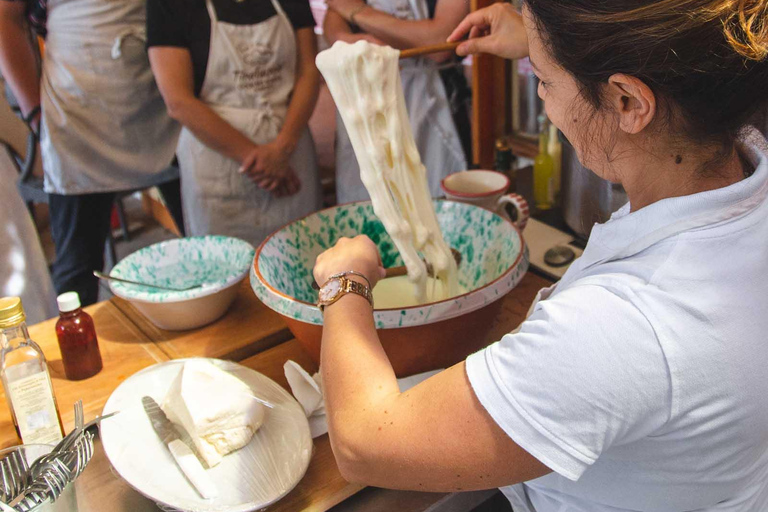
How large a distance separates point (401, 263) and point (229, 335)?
15.9 inches

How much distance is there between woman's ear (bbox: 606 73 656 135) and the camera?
25.7 inches

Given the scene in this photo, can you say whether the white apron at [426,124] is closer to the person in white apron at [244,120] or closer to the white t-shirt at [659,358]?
the person in white apron at [244,120]

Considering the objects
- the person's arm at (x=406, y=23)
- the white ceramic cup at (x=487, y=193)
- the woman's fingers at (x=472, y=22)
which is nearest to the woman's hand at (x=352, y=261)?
the white ceramic cup at (x=487, y=193)

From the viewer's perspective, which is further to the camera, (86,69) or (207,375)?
(86,69)

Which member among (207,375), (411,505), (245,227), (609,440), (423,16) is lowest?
(245,227)

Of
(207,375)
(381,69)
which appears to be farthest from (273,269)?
(381,69)

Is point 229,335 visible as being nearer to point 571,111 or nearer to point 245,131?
point 571,111

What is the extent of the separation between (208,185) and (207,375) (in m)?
1.41

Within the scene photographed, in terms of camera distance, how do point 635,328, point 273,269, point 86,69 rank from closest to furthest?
point 635,328, point 273,269, point 86,69

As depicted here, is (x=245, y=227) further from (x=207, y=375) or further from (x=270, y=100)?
(x=207, y=375)

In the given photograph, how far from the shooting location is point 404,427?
2.33 ft

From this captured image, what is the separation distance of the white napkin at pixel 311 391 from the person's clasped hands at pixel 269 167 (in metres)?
1.26

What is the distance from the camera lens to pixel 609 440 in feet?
2.11

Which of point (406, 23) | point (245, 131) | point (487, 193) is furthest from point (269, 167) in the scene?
point (487, 193)
